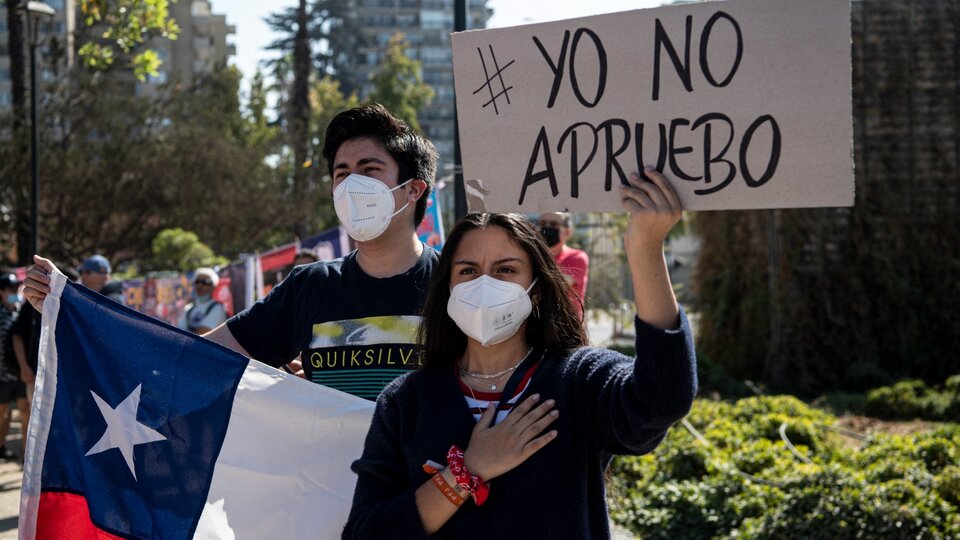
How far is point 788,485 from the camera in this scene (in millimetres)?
6281

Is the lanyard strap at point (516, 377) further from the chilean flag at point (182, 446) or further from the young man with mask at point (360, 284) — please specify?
the chilean flag at point (182, 446)

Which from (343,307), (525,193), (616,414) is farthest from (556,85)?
(343,307)


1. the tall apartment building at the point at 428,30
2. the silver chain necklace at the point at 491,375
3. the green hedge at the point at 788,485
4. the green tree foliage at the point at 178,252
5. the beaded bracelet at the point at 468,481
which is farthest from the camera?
the tall apartment building at the point at 428,30

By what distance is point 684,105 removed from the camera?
2.59 m

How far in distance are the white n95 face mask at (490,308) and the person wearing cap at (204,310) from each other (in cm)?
883

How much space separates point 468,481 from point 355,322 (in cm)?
103

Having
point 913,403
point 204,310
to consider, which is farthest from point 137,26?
point 913,403

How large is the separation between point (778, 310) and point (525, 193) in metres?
13.1

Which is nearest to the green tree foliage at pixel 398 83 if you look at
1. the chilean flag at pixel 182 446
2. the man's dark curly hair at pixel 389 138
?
the man's dark curly hair at pixel 389 138

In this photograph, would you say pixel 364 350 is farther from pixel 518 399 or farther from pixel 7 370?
pixel 7 370

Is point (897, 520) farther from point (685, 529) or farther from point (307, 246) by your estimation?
point (307, 246)

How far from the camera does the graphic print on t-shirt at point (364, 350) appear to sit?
3.41 m

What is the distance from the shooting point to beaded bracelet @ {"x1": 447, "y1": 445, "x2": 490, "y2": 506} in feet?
8.27

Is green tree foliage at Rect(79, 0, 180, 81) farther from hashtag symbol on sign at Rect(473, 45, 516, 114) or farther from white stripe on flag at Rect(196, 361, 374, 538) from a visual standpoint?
hashtag symbol on sign at Rect(473, 45, 516, 114)
